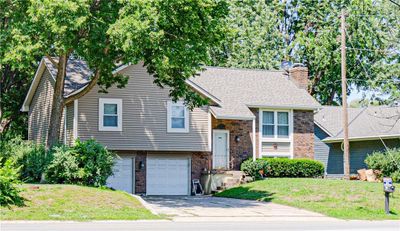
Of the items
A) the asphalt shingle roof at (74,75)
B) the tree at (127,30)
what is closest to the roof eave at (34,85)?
the asphalt shingle roof at (74,75)

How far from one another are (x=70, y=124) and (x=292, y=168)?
12.6 m

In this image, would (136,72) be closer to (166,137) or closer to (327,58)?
(166,137)

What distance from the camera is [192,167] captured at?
1357 inches

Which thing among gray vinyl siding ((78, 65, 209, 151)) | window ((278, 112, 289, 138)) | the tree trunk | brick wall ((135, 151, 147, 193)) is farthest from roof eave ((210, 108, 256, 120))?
the tree trunk

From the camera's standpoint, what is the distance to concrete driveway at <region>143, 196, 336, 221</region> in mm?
21219

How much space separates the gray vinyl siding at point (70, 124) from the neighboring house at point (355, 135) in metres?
17.9

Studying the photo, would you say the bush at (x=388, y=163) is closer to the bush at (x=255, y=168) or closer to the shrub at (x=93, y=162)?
the bush at (x=255, y=168)

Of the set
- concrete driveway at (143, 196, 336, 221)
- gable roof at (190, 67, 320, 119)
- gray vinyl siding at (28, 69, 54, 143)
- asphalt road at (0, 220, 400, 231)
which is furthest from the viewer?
gable roof at (190, 67, 320, 119)

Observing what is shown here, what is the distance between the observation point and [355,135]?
40688mm

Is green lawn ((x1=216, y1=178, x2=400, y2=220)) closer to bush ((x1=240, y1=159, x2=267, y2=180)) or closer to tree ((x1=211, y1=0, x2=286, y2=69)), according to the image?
bush ((x1=240, y1=159, x2=267, y2=180))

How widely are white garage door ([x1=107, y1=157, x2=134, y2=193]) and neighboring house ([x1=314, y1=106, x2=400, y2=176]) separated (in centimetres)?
1491

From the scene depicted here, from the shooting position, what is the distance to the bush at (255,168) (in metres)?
34.4

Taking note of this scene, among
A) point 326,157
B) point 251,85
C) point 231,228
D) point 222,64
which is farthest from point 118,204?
point 222,64

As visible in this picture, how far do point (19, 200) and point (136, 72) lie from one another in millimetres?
13944
